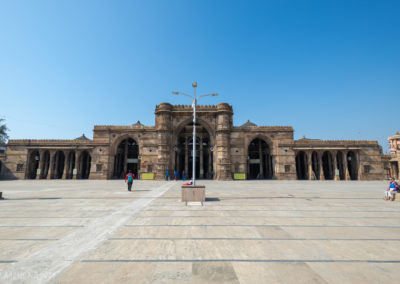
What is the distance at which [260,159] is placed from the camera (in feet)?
112

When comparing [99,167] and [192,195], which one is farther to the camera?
[99,167]

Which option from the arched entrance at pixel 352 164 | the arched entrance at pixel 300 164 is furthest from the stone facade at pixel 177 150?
the arched entrance at pixel 300 164

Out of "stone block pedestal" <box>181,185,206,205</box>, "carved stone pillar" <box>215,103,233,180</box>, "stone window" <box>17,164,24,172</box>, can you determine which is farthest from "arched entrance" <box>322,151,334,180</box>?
"stone window" <box>17,164,24,172</box>

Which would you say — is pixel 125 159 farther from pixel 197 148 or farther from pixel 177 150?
pixel 197 148

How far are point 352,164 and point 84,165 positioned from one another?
52.7 metres

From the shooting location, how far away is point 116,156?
34.1 metres

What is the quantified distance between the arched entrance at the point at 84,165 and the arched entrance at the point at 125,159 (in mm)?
6080

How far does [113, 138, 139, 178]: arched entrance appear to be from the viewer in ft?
111

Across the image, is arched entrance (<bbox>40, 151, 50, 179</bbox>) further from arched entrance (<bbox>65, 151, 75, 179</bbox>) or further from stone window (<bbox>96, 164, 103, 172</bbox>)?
stone window (<bbox>96, 164, 103, 172</bbox>)

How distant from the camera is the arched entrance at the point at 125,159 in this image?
33719mm

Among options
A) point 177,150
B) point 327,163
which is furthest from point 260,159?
point 177,150

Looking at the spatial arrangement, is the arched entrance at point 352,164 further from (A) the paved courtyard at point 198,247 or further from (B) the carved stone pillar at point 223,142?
(A) the paved courtyard at point 198,247

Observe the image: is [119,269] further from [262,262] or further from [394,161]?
[394,161]

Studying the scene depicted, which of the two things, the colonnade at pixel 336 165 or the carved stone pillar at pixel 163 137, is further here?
the colonnade at pixel 336 165
